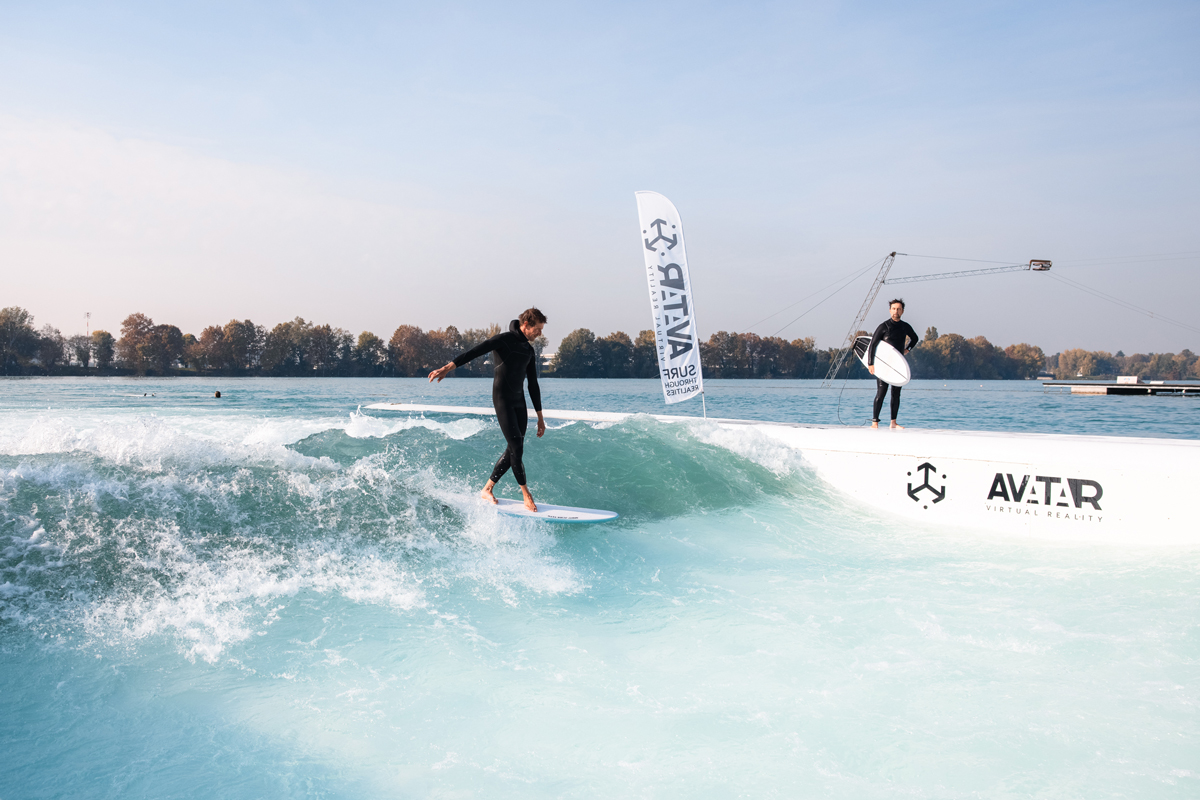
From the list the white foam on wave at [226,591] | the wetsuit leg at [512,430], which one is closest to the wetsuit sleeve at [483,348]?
the wetsuit leg at [512,430]

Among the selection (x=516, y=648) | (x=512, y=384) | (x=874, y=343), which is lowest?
(x=516, y=648)

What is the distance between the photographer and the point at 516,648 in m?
4.07

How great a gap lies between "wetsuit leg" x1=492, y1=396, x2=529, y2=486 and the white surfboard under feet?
10.0 inches

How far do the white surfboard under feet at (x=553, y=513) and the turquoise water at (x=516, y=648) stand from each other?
0.56 feet

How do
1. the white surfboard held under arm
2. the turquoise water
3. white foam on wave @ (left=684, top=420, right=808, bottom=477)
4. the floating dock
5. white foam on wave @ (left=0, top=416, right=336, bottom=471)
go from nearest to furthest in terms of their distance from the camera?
the turquoise water < white foam on wave @ (left=0, top=416, right=336, bottom=471) < white foam on wave @ (left=684, top=420, right=808, bottom=477) < the white surfboard held under arm < the floating dock

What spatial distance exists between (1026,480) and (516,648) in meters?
6.19

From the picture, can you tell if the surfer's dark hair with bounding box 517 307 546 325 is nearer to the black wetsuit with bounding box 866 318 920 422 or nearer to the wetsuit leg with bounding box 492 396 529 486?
the wetsuit leg with bounding box 492 396 529 486

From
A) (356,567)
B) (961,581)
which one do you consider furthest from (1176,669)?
(356,567)

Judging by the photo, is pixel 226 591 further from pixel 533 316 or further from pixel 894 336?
pixel 894 336

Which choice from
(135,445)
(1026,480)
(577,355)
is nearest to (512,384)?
(135,445)

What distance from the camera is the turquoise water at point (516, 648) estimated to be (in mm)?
2963

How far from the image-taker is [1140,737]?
3.21m

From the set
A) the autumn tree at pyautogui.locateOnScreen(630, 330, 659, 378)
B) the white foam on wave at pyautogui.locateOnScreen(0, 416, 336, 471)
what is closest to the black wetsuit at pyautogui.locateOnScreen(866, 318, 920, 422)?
the white foam on wave at pyautogui.locateOnScreen(0, 416, 336, 471)

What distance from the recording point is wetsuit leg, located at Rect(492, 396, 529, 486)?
6.12 m
